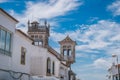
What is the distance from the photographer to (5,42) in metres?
21.9

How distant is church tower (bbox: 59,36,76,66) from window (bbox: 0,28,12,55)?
41.7 meters

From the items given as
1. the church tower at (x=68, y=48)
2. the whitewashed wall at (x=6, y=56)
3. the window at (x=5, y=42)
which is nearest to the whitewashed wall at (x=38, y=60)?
the whitewashed wall at (x=6, y=56)

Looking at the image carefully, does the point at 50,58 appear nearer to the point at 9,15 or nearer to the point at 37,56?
the point at 37,56

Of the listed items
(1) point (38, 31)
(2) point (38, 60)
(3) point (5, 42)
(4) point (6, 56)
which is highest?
(1) point (38, 31)

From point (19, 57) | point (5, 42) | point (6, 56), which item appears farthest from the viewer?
point (19, 57)

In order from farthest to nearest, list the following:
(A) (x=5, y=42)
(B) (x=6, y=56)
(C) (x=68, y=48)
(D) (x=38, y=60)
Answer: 1. (C) (x=68, y=48)
2. (D) (x=38, y=60)
3. (B) (x=6, y=56)
4. (A) (x=5, y=42)

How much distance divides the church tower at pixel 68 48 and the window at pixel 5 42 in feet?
137

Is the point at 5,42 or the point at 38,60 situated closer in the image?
→ the point at 5,42

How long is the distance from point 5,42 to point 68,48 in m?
44.2

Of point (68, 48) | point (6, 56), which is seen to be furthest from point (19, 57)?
point (68, 48)

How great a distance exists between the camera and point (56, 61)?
132 ft

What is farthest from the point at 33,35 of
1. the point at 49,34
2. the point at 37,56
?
the point at 37,56

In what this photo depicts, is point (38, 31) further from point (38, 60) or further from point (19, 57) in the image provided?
point (19, 57)

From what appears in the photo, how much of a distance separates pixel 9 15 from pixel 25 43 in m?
5.48
